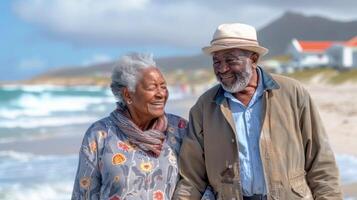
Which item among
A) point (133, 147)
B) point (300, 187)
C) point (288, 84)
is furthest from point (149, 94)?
point (300, 187)

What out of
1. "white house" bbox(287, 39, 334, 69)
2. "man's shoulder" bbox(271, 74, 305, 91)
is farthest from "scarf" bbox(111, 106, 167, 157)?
"white house" bbox(287, 39, 334, 69)

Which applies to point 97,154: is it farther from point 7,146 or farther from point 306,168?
point 7,146

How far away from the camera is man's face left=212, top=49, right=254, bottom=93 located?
10.2ft

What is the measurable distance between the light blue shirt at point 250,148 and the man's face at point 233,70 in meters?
0.13

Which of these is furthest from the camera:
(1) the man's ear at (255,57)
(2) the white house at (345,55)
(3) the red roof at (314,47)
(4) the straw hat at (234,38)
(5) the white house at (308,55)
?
(3) the red roof at (314,47)

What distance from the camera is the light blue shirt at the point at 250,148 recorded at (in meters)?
3.09

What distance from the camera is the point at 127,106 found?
10.7 ft

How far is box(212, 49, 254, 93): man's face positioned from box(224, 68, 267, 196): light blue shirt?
0.43 feet

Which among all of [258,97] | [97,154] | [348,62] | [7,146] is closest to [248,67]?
[258,97]

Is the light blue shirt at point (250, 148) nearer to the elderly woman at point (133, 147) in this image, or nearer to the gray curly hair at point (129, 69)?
the elderly woman at point (133, 147)

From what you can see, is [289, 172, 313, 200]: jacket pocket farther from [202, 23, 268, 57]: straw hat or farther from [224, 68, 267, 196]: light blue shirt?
[202, 23, 268, 57]: straw hat

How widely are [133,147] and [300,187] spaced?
857 millimetres

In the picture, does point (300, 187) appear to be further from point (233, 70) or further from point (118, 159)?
point (118, 159)

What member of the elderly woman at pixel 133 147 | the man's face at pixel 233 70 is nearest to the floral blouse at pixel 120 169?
the elderly woman at pixel 133 147
